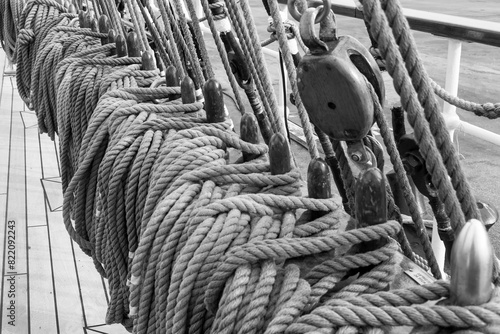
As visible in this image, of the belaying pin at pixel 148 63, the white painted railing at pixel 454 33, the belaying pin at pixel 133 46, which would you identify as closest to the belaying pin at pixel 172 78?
the belaying pin at pixel 148 63

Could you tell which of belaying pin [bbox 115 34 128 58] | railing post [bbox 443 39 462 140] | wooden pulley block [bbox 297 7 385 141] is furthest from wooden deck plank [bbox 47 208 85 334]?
wooden pulley block [bbox 297 7 385 141]

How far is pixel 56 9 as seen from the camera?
9.18 feet

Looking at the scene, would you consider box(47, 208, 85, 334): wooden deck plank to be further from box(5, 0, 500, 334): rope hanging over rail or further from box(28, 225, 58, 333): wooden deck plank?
box(5, 0, 500, 334): rope hanging over rail

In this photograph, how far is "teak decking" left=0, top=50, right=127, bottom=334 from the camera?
2332 millimetres

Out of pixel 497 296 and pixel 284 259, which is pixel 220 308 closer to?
pixel 284 259

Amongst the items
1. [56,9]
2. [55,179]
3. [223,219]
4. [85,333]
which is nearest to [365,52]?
[223,219]

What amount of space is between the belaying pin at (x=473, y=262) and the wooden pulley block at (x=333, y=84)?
251 millimetres

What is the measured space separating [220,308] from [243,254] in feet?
0.23

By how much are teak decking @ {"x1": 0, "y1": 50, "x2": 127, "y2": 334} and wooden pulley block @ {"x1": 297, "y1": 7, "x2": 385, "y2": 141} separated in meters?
1.70

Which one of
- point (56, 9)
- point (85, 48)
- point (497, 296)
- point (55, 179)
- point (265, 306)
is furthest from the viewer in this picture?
point (55, 179)

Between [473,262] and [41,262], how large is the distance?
2415 mm

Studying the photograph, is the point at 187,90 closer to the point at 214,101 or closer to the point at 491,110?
the point at 214,101

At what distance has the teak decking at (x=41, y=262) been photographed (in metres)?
2.33

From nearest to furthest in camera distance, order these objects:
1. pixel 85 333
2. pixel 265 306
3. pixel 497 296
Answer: pixel 497 296 → pixel 265 306 → pixel 85 333
